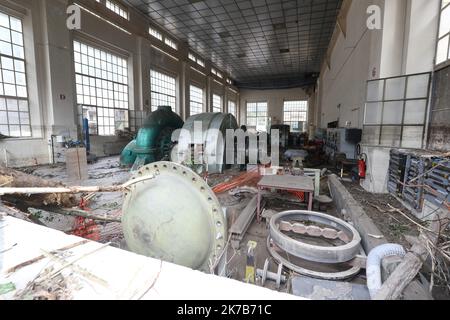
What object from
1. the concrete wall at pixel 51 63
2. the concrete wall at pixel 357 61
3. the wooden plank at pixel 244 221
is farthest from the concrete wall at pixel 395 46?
the concrete wall at pixel 51 63

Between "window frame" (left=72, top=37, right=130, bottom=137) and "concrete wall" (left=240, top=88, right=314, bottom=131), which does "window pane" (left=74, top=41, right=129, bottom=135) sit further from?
"concrete wall" (left=240, top=88, right=314, bottom=131)

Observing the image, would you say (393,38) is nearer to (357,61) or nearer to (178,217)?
(357,61)

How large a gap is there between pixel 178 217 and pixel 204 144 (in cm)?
466

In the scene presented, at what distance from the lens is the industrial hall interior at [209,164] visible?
3.62 ft

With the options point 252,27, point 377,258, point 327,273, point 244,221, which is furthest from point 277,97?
point 377,258

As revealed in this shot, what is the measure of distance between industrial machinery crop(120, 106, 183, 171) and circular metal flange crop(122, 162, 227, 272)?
16.8ft

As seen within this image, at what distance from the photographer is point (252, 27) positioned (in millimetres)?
11453

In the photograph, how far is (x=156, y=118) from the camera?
6.97 metres

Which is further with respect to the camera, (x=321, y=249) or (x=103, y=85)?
(x=103, y=85)

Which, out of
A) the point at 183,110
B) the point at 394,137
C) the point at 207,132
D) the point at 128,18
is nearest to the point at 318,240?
the point at 394,137

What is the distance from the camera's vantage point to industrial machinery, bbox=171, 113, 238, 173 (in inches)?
234

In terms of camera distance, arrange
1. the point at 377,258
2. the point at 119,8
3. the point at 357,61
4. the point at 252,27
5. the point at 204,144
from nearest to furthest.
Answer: the point at 377,258 < the point at 204,144 < the point at 357,61 < the point at 119,8 < the point at 252,27

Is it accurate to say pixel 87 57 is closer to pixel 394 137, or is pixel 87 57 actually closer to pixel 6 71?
pixel 6 71

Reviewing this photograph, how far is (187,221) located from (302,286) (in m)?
0.88
